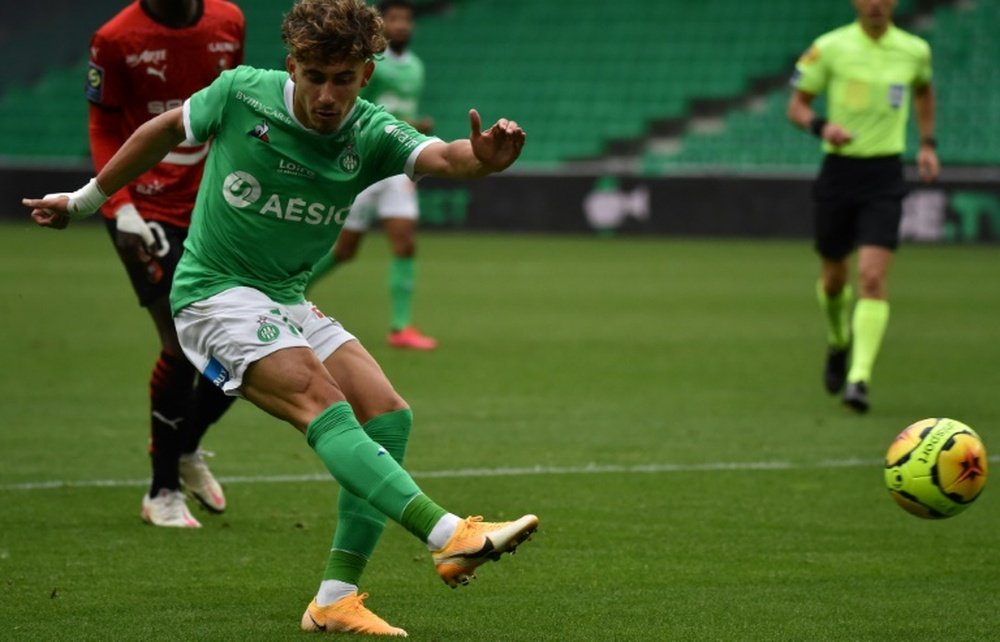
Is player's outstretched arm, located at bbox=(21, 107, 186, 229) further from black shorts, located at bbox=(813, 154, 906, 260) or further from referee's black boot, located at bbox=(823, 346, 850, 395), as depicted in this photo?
referee's black boot, located at bbox=(823, 346, 850, 395)

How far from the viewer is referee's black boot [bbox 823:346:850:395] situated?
10.6 meters

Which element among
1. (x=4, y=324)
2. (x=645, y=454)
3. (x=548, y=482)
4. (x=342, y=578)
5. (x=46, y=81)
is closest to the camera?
(x=342, y=578)

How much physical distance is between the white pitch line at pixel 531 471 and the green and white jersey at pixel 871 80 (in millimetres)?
2805

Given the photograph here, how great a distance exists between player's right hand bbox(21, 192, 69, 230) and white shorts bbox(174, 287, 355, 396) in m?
0.56

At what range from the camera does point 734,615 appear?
207 inches

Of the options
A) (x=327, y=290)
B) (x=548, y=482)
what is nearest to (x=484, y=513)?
(x=548, y=482)

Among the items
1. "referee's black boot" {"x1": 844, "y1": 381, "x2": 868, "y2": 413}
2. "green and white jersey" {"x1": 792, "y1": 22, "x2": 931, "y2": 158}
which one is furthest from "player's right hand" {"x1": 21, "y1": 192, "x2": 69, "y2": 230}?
"green and white jersey" {"x1": 792, "y1": 22, "x2": 931, "y2": 158}

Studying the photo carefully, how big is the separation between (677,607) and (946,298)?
1297 cm

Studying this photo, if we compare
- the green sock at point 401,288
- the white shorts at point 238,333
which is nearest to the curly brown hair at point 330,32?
the white shorts at point 238,333

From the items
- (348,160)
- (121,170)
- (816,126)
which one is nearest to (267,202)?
(348,160)

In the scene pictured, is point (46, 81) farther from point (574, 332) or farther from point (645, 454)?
point (645, 454)

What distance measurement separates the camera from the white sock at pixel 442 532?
178 inches

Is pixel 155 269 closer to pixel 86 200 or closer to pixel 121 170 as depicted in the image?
pixel 86 200

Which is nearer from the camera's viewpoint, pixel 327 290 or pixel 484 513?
pixel 484 513
